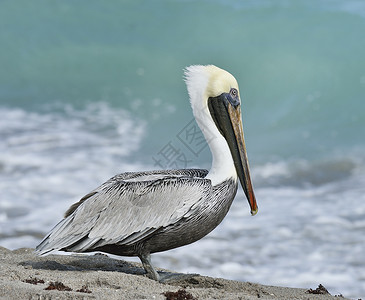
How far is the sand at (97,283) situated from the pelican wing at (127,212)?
26cm

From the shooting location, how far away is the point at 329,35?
56.0 ft

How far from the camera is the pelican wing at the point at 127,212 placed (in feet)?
17.3

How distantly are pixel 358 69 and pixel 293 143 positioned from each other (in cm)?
383

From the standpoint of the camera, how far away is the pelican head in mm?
5765

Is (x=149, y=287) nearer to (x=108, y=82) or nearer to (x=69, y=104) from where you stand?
(x=69, y=104)

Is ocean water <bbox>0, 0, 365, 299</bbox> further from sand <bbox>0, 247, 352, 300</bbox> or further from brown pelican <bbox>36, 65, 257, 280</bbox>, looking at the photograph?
brown pelican <bbox>36, 65, 257, 280</bbox>

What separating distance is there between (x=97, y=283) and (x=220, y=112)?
192cm

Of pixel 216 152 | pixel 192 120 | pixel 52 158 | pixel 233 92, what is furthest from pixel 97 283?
pixel 52 158

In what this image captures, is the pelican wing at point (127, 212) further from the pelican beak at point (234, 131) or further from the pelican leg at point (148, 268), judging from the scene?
the pelican beak at point (234, 131)

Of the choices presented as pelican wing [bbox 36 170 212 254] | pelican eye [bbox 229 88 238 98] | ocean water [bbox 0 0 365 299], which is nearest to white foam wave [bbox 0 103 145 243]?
ocean water [bbox 0 0 365 299]

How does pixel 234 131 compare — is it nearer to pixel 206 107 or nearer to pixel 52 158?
pixel 206 107

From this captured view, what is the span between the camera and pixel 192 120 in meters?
8.08

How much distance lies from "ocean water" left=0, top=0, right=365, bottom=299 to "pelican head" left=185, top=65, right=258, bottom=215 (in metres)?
2.05

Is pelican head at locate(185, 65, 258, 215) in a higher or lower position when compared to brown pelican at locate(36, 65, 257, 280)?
higher
